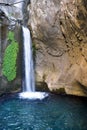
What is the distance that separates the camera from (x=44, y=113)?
11.1m

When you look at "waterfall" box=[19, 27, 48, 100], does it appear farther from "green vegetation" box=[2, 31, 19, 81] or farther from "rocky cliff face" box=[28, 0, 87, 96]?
"green vegetation" box=[2, 31, 19, 81]

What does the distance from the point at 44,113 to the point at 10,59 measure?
12.2ft

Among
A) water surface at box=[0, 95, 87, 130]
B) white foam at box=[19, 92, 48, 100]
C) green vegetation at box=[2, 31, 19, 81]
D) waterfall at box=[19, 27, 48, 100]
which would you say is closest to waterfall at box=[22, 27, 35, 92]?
waterfall at box=[19, 27, 48, 100]

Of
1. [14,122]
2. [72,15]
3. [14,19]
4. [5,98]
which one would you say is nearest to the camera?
[14,122]

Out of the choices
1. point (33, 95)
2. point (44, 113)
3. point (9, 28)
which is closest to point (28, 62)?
point (33, 95)

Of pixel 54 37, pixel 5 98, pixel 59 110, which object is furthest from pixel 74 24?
pixel 5 98

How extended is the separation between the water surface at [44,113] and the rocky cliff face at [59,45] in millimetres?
848

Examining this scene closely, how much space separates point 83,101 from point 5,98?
364cm

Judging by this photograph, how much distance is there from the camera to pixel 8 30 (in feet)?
44.5

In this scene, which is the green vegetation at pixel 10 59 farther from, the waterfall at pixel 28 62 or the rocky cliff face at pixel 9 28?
the waterfall at pixel 28 62

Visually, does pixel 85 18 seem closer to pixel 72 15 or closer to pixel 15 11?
pixel 72 15

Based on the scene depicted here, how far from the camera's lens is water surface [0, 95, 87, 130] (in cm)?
987

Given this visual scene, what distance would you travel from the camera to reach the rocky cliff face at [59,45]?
1226 centimetres

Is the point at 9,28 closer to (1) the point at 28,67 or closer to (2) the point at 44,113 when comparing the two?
(1) the point at 28,67
